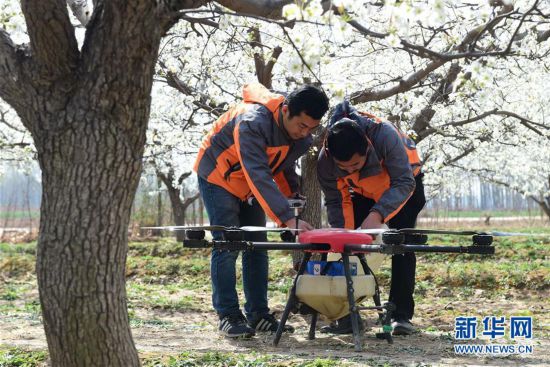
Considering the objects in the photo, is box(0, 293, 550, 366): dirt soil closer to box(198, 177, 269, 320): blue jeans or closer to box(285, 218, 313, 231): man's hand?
box(198, 177, 269, 320): blue jeans

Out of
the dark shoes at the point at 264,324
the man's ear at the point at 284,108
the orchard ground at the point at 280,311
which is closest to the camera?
the orchard ground at the point at 280,311

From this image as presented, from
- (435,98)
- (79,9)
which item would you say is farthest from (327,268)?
(435,98)

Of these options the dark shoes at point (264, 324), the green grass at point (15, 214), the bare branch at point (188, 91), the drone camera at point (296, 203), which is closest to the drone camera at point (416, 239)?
the drone camera at point (296, 203)

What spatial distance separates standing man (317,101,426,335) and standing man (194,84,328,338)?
0.80ft

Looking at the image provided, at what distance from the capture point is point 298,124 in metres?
4.72

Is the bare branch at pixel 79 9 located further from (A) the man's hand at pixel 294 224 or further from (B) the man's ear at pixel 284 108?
(A) the man's hand at pixel 294 224

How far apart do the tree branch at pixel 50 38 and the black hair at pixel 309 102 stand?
1779mm

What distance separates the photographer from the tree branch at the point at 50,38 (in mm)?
3102

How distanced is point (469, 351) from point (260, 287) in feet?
5.24

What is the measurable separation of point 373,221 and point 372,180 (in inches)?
16.8

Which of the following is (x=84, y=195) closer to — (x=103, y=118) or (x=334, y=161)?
(x=103, y=118)

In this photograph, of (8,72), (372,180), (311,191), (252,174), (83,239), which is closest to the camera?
(83,239)

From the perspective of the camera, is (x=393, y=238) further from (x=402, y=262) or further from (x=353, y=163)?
(x=402, y=262)

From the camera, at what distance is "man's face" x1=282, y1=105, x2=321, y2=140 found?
4.68 m
